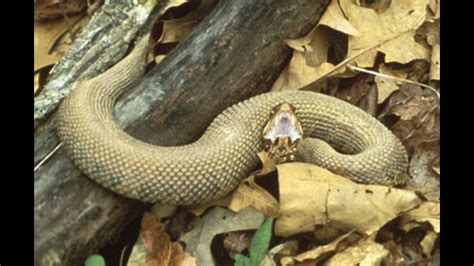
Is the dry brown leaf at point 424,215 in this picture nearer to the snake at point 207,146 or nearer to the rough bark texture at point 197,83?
the snake at point 207,146

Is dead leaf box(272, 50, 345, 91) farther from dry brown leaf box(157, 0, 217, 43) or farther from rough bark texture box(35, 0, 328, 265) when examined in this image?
dry brown leaf box(157, 0, 217, 43)

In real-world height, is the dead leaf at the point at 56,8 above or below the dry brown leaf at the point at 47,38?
above

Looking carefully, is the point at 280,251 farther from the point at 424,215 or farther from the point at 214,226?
the point at 424,215

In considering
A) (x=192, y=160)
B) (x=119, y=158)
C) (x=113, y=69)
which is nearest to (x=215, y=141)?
(x=192, y=160)

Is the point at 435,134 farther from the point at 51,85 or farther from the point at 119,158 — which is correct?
the point at 51,85

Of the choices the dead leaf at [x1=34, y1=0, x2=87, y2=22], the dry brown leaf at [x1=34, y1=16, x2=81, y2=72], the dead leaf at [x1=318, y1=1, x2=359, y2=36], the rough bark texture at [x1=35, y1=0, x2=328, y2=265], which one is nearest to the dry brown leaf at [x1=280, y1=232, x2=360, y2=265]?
the rough bark texture at [x1=35, y1=0, x2=328, y2=265]

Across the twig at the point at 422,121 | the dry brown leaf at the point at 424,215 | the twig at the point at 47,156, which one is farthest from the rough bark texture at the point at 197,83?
the dry brown leaf at the point at 424,215
